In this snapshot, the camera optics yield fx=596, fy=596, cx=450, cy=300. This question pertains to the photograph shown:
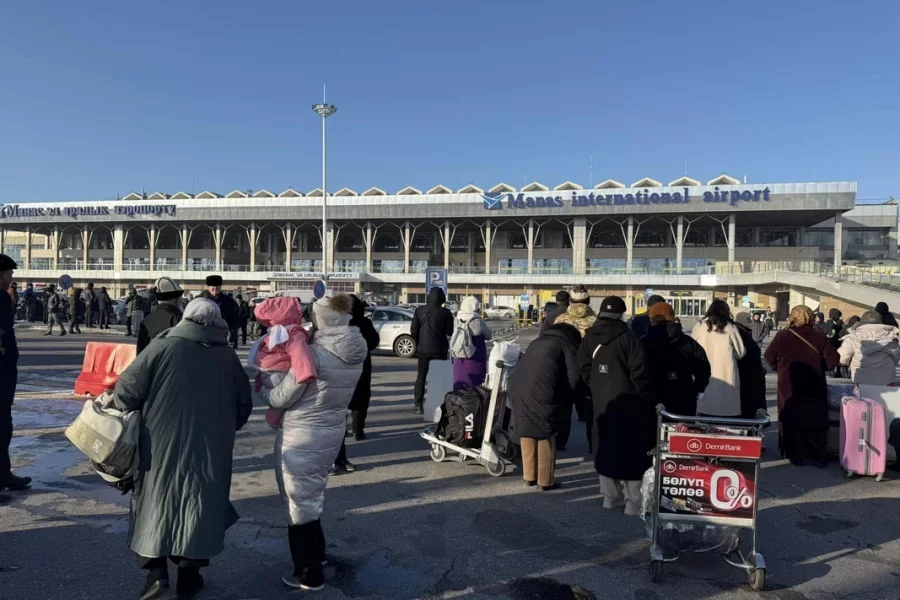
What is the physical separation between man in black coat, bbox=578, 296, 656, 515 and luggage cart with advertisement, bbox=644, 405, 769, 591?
0.79m

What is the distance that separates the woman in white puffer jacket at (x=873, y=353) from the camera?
23.4ft

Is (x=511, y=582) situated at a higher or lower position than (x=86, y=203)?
lower

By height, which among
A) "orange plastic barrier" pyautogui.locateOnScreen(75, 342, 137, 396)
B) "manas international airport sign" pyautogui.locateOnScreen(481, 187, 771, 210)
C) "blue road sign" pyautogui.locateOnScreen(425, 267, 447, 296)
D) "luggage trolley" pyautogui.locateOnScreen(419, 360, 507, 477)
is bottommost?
"luggage trolley" pyautogui.locateOnScreen(419, 360, 507, 477)

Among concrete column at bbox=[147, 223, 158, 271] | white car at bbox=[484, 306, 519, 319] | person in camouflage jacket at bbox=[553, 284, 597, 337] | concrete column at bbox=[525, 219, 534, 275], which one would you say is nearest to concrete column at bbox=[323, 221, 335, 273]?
concrete column at bbox=[147, 223, 158, 271]

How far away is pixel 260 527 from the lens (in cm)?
456

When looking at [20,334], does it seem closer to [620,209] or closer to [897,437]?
[897,437]

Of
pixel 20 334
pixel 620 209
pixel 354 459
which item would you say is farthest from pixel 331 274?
pixel 354 459

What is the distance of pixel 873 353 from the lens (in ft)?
23.5

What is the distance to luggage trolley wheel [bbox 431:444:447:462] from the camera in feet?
21.2

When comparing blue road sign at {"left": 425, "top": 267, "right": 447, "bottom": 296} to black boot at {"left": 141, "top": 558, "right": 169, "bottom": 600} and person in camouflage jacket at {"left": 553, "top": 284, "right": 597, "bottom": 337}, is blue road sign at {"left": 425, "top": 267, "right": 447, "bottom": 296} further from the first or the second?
black boot at {"left": 141, "top": 558, "right": 169, "bottom": 600}

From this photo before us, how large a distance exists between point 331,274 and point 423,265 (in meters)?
9.36

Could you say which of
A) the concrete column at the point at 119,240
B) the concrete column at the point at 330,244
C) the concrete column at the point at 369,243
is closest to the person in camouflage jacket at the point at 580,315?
the concrete column at the point at 369,243

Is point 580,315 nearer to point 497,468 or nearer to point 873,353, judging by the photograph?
point 497,468

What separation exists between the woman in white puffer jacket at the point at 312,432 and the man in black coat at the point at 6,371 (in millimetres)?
3100
